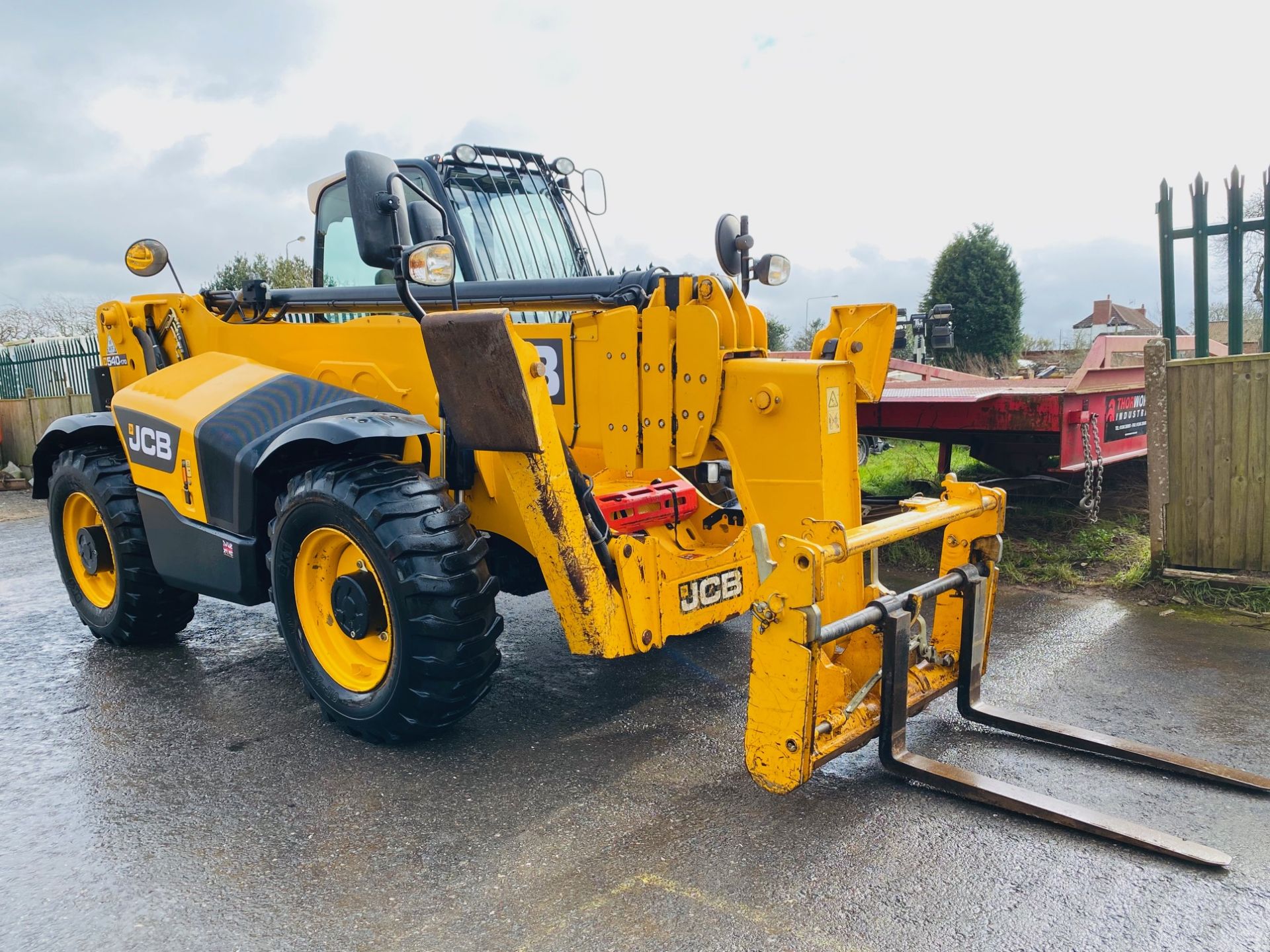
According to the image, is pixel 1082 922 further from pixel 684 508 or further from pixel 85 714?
pixel 85 714

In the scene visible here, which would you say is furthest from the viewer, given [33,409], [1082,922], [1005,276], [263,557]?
[1005,276]

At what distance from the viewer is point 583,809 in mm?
3275

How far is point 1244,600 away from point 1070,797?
10.5 ft

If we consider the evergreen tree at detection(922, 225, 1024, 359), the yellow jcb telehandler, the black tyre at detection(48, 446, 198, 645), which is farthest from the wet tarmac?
A: the evergreen tree at detection(922, 225, 1024, 359)

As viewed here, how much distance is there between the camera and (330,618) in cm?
406

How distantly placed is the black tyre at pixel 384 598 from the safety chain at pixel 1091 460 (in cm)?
466

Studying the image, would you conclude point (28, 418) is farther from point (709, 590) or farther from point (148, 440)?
point (709, 590)

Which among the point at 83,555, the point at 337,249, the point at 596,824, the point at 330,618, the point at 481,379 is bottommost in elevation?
the point at 596,824

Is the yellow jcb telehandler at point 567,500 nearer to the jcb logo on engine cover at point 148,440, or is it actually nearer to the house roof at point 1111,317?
the jcb logo on engine cover at point 148,440

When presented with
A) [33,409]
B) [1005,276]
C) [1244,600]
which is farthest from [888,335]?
[1005,276]

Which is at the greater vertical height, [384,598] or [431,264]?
[431,264]

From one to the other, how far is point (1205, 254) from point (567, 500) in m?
5.17

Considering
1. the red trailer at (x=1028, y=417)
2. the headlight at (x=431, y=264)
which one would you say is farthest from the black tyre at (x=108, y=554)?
the red trailer at (x=1028, y=417)

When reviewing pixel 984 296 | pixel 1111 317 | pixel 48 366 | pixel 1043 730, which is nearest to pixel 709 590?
pixel 1043 730
